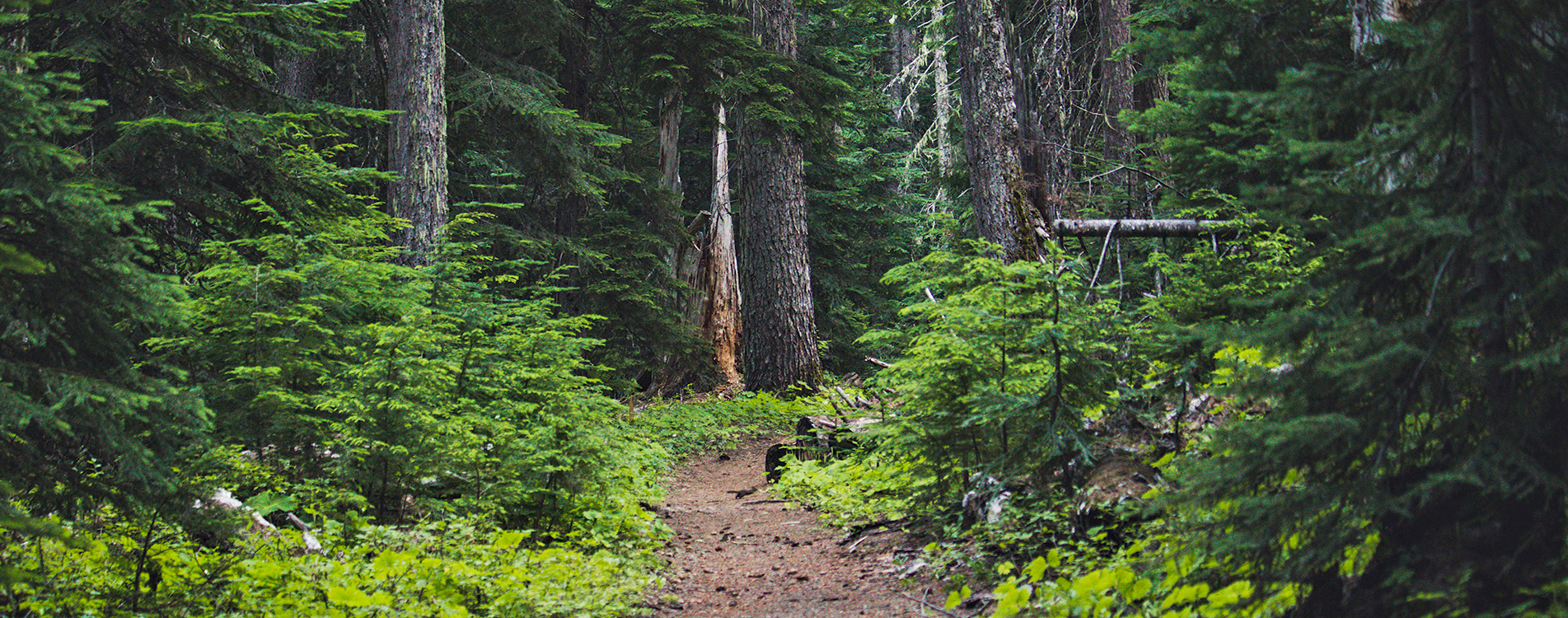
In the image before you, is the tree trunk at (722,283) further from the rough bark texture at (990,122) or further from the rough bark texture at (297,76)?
the rough bark texture at (990,122)

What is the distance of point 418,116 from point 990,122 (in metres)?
6.37

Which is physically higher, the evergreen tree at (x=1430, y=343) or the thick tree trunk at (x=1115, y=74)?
the thick tree trunk at (x=1115, y=74)

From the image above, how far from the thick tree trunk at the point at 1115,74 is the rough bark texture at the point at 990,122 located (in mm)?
3630

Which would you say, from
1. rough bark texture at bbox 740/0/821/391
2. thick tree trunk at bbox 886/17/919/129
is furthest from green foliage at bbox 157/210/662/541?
thick tree trunk at bbox 886/17/919/129

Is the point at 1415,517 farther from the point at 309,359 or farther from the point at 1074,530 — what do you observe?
the point at 309,359

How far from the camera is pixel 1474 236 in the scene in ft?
6.95

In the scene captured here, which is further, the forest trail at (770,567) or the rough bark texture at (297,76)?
the rough bark texture at (297,76)

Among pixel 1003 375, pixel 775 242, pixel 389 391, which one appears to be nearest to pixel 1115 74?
pixel 775 242

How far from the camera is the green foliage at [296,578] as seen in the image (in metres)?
4.09

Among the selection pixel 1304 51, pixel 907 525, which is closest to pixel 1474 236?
pixel 1304 51

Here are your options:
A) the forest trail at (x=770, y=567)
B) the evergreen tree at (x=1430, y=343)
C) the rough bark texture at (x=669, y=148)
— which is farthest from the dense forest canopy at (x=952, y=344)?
the rough bark texture at (x=669, y=148)

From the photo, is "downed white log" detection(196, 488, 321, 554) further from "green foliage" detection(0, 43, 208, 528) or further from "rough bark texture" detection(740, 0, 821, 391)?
"rough bark texture" detection(740, 0, 821, 391)

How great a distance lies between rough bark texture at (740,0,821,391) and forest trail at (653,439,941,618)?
4697 millimetres

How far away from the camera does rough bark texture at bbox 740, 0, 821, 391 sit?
527 inches
